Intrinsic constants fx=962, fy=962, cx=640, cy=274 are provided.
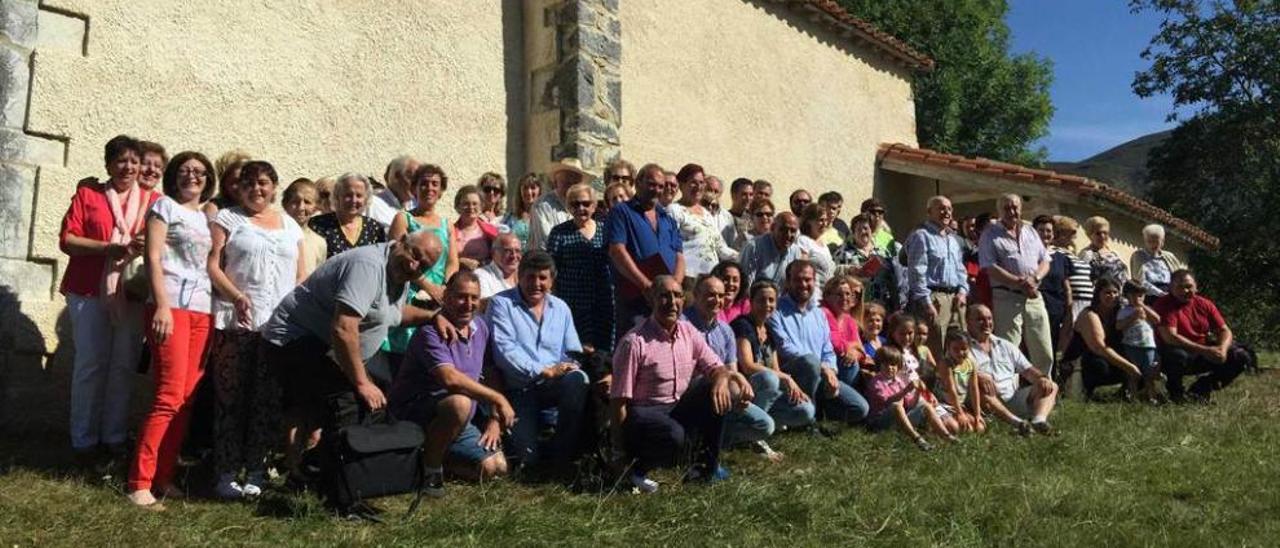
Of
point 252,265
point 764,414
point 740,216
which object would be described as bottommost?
point 764,414

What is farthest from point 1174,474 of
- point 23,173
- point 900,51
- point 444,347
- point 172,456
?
point 900,51

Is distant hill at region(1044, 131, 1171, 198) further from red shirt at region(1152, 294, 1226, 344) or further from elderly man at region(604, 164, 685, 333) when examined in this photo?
elderly man at region(604, 164, 685, 333)

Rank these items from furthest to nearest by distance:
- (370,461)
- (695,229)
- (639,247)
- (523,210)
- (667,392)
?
1. (523,210)
2. (695,229)
3. (639,247)
4. (667,392)
5. (370,461)

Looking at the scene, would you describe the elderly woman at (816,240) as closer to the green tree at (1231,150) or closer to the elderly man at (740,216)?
the elderly man at (740,216)

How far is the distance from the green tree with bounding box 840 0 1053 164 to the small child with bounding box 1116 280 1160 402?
12347 mm

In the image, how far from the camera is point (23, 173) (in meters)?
5.21

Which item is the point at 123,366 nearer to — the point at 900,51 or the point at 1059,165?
the point at 900,51

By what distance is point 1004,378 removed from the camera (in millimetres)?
6742

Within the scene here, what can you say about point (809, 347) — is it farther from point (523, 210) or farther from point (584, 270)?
point (523, 210)

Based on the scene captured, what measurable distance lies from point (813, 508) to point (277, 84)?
4.54 meters

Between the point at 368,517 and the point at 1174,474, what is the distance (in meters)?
4.04

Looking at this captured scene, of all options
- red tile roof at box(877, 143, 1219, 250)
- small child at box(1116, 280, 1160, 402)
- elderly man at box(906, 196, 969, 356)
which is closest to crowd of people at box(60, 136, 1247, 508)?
elderly man at box(906, 196, 969, 356)

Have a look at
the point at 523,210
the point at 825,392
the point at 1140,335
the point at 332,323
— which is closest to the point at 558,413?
the point at 332,323

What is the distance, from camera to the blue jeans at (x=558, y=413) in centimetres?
485
